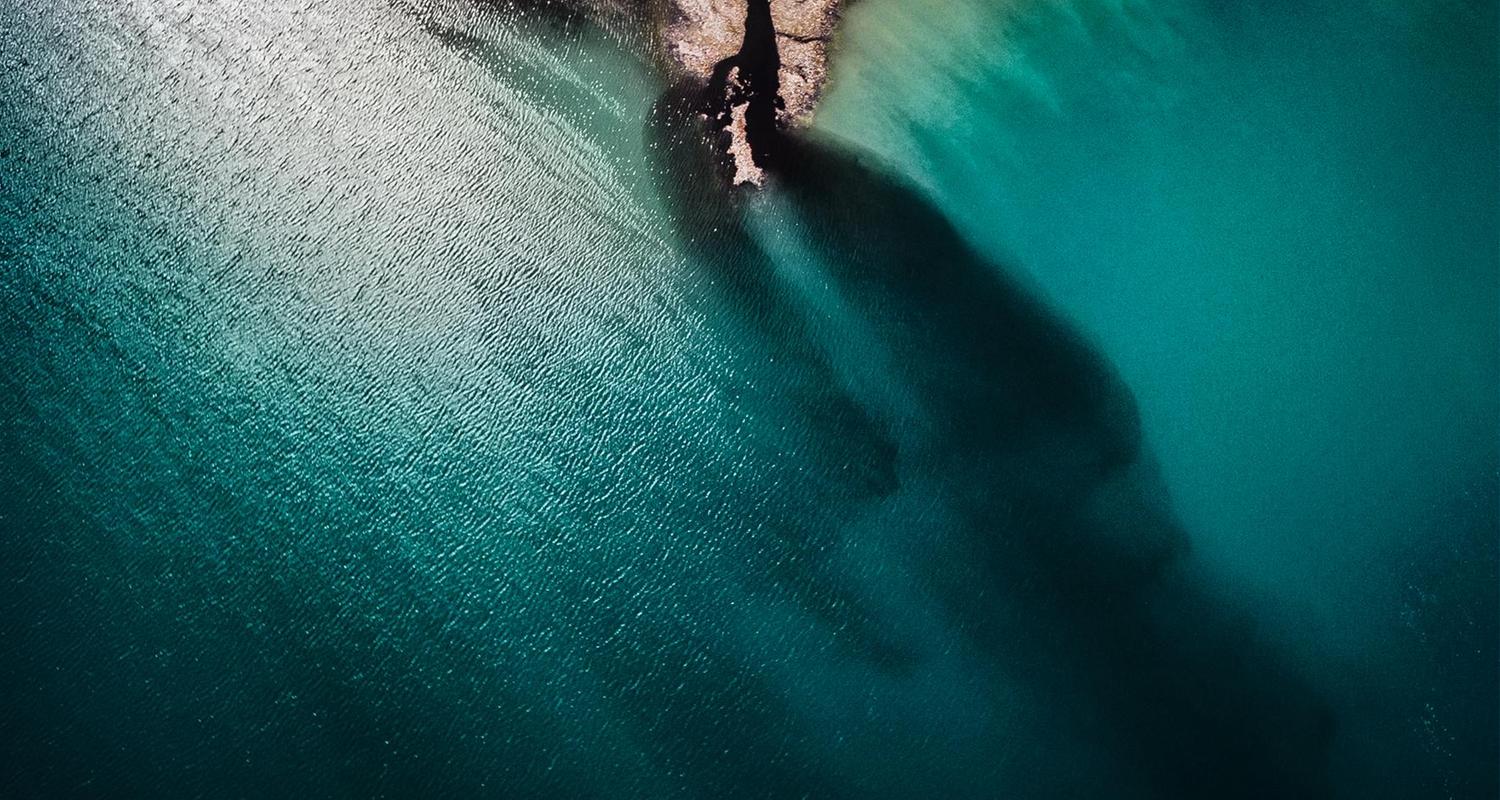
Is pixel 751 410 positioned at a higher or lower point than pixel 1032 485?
lower

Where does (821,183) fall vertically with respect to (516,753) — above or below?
above

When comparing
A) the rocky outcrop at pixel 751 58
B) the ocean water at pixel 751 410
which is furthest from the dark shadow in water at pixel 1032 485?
the rocky outcrop at pixel 751 58

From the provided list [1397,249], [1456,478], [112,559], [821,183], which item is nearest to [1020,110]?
[821,183]

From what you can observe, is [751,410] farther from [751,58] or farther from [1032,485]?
[751,58]

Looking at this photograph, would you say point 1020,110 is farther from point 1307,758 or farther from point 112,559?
point 112,559

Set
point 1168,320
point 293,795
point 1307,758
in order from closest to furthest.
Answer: point 293,795
point 1307,758
point 1168,320

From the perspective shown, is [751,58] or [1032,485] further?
[751,58]

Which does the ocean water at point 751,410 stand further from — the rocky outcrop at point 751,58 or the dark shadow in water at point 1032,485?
the rocky outcrop at point 751,58

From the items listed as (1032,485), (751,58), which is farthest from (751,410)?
(751,58)
